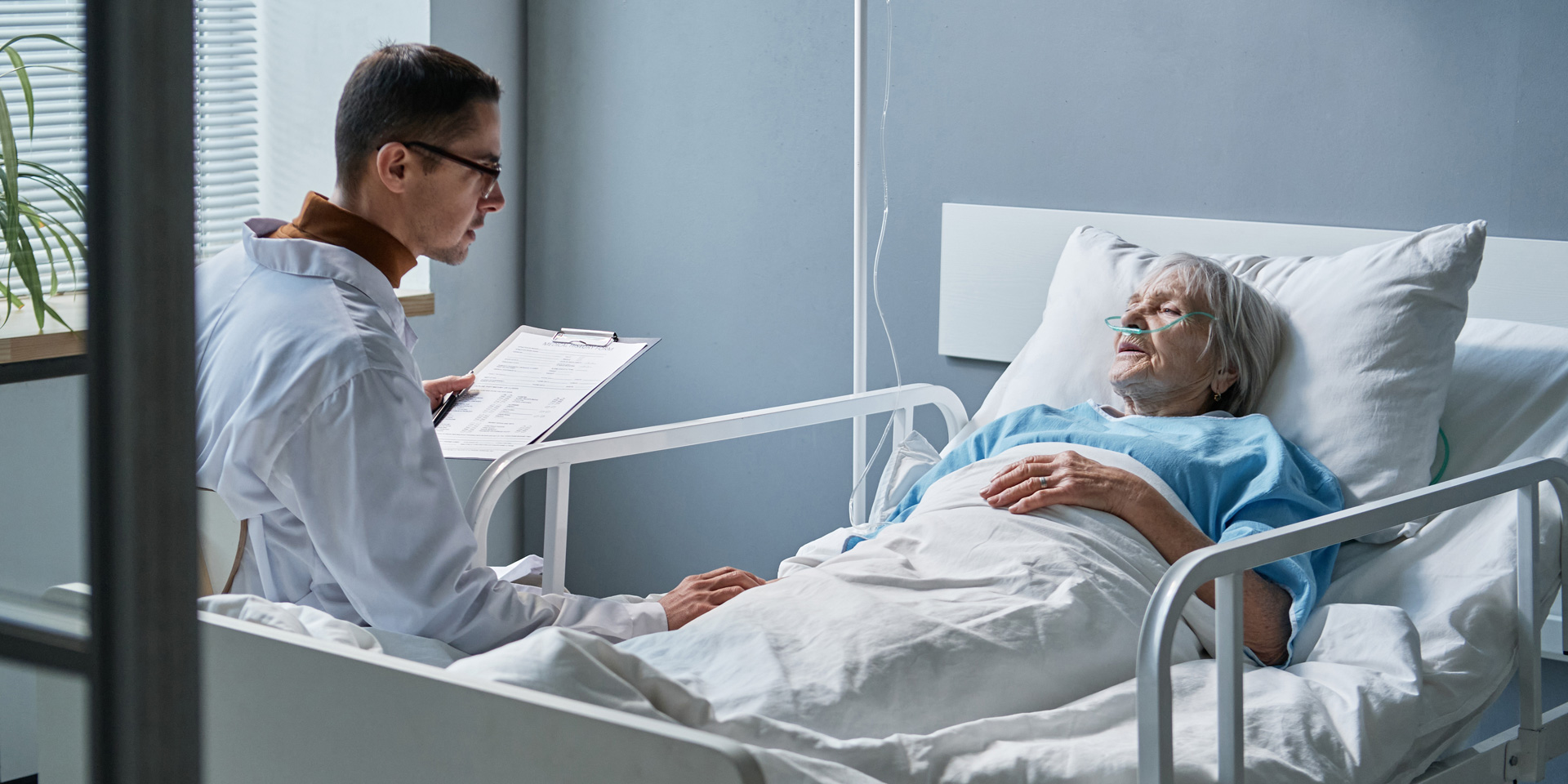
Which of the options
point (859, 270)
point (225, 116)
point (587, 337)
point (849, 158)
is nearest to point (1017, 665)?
point (587, 337)

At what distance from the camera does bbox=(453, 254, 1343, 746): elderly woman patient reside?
1.24 meters

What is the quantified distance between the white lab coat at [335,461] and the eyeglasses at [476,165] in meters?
0.17

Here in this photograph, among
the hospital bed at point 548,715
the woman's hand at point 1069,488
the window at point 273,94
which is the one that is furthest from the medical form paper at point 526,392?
the window at point 273,94

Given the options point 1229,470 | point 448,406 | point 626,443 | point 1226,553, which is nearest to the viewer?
point 1226,553

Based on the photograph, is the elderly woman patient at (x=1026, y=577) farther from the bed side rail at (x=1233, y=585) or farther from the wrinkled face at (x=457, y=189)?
the wrinkled face at (x=457, y=189)

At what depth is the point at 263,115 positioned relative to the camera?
2969mm

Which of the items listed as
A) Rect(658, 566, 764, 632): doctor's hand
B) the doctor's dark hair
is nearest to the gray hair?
Rect(658, 566, 764, 632): doctor's hand

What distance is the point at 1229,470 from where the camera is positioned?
179 cm

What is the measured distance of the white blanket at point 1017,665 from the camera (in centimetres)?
115

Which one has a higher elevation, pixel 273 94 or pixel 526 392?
pixel 273 94

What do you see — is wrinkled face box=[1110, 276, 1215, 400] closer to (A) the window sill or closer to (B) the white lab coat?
(B) the white lab coat

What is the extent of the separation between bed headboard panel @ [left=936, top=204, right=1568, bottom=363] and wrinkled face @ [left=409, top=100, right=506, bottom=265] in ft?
4.05

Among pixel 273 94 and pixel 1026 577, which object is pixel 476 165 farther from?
pixel 273 94

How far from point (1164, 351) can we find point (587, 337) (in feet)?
2.94
